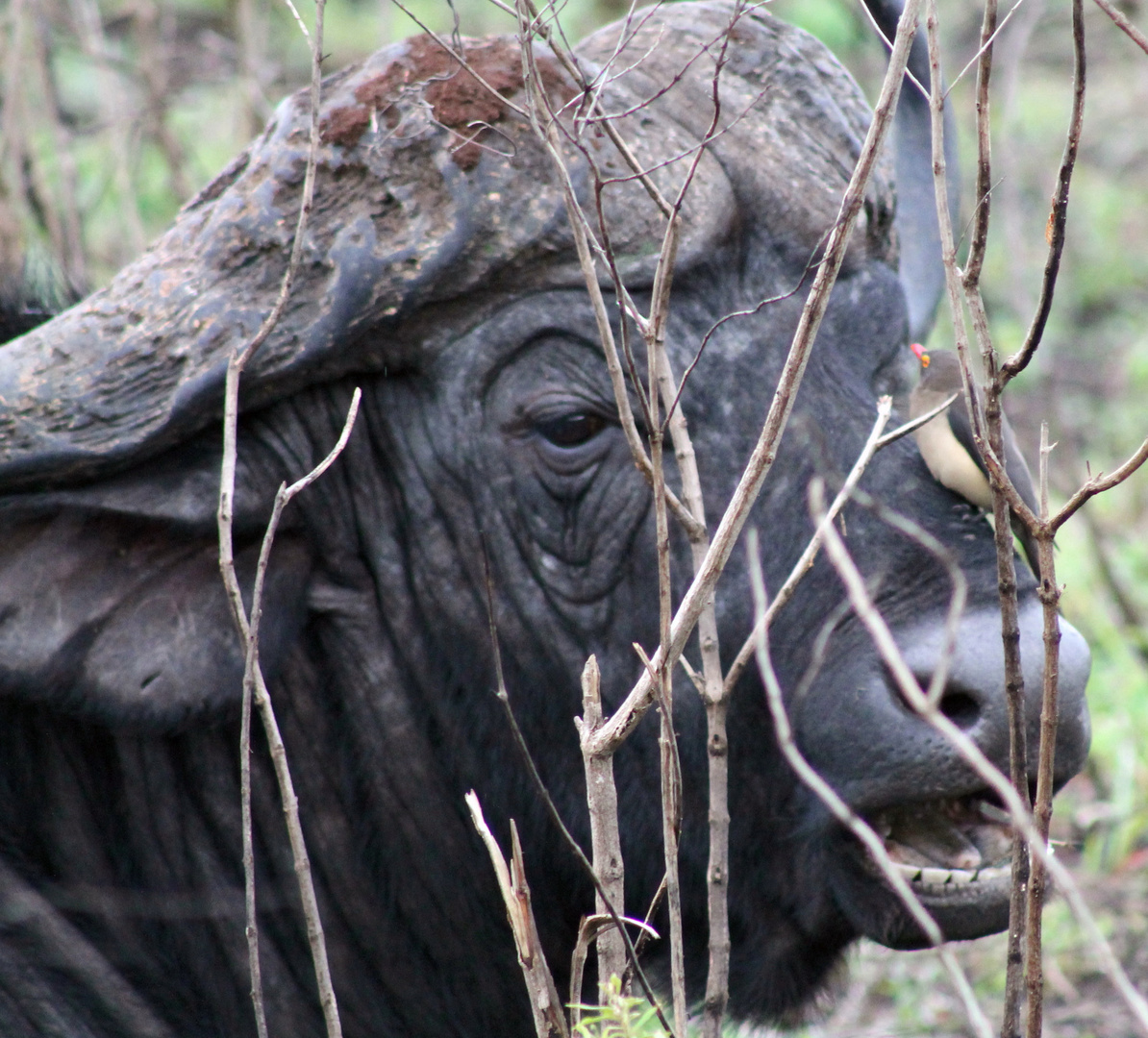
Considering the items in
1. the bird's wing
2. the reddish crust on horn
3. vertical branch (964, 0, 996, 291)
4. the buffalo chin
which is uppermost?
the reddish crust on horn

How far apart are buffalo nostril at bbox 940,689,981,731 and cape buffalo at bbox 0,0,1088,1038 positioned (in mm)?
11

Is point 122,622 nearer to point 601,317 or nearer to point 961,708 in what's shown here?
point 601,317

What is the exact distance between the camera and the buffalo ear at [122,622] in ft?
8.20

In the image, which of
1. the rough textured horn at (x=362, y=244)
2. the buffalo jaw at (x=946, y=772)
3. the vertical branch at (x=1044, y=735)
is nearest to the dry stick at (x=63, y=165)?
the rough textured horn at (x=362, y=244)

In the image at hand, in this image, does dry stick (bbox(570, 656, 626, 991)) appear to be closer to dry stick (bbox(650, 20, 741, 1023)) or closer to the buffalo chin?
dry stick (bbox(650, 20, 741, 1023))

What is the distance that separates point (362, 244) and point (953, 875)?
1.40 m

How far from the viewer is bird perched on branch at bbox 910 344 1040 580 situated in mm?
2514

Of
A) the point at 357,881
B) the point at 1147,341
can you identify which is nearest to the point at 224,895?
the point at 357,881

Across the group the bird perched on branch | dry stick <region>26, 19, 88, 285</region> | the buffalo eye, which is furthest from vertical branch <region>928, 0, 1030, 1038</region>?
dry stick <region>26, 19, 88, 285</region>

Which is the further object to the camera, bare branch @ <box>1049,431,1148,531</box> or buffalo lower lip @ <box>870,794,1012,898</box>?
buffalo lower lip @ <box>870,794,1012,898</box>

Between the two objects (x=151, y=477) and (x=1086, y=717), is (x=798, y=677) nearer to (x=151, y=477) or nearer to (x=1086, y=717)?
(x=1086, y=717)

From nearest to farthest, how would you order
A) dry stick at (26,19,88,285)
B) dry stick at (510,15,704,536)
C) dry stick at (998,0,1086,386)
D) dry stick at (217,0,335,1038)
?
1. dry stick at (998,0,1086,386)
2. dry stick at (510,15,704,536)
3. dry stick at (217,0,335,1038)
4. dry stick at (26,19,88,285)

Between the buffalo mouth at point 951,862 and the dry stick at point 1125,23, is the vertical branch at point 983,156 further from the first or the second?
the buffalo mouth at point 951,862

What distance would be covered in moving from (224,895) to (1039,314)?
1821mm
